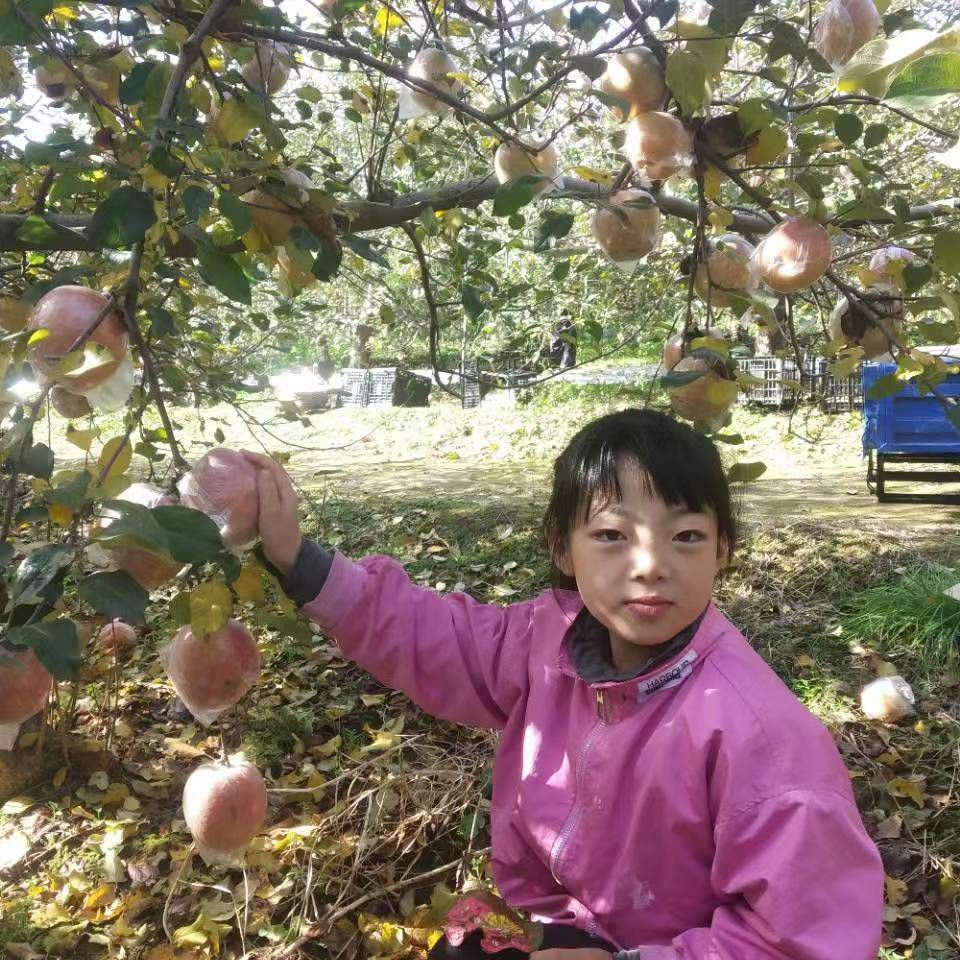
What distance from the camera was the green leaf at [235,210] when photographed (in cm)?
102

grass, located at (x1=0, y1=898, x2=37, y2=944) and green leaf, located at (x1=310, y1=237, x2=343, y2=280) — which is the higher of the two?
green leaf, located at (x1=310, y1=237, x2=343, y2=280)

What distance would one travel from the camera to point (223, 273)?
1066 millimetres

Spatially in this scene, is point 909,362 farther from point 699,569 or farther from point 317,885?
point 317,885

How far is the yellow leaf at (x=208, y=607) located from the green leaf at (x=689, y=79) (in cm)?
89

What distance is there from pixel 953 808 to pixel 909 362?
1503 mm

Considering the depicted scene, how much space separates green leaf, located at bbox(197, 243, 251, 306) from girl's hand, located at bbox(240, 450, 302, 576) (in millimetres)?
208

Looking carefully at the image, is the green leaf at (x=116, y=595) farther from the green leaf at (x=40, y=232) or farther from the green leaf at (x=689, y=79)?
the green leaf at (x=689, y=79)

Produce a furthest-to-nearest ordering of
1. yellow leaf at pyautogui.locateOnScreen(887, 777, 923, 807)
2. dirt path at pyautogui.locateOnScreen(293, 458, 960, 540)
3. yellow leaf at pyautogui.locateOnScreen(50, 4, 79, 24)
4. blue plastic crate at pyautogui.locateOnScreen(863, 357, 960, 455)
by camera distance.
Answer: blue plastic crate at pyautogui.locateOnScreen(863, 357, 960, 455)
dirt path at pyautogui.locateOnScreen(293, 458, 960, 540)
yellow leaf at pyautogui.locateOnScreen(887, 777, 923, 807)
yellow leaf at pyautogui.locateOnScreen(50, 4, 79, 24)

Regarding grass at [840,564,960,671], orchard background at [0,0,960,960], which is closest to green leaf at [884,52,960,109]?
orchard background at [0,0,960,960]

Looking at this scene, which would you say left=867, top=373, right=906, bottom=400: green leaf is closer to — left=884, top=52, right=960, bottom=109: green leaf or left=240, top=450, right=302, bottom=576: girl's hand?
left=884, top=52, right=960, bottom=109: green leaf

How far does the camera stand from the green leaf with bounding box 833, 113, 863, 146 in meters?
1.17

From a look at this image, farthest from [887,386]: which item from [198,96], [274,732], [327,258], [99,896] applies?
[99,896]

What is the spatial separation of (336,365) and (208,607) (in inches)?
62.4

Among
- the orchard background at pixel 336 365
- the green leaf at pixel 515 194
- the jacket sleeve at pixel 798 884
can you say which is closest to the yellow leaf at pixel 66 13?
the orchard background at pixel 336 365
